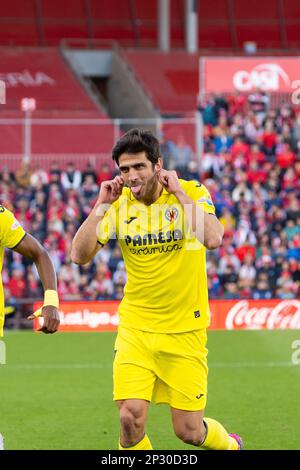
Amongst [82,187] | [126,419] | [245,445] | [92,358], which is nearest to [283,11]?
[82,187]

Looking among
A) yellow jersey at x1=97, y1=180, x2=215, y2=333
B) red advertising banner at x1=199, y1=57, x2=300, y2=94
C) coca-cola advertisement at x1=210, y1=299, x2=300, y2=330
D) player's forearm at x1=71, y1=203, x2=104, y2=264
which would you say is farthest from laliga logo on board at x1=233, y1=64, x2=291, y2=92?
player's forearm at x1=71, y1=203, x2=104, y2=264

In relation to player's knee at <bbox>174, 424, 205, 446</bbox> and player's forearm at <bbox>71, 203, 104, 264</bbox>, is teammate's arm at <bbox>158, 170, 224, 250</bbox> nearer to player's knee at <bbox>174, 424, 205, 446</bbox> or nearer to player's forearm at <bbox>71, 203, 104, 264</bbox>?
player's forearm at <bbox>71, 203, 104, 264</bbox>

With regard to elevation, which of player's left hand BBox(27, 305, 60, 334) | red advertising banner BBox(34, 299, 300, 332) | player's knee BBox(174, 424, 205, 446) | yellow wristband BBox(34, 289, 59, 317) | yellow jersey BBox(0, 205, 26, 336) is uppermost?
yellow jersey BBox(0, 205, 26, 336)

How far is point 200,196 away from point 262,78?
21971 millimetres

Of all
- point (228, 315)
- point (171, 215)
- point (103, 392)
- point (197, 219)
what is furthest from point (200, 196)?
point (228, 315)

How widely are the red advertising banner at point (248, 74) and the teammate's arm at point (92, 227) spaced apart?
21549 millimetres

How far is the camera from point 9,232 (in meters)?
7.25

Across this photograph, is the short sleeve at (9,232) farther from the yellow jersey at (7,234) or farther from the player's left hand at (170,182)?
the player's left hand at (170,182)

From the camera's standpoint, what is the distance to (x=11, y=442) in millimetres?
10352

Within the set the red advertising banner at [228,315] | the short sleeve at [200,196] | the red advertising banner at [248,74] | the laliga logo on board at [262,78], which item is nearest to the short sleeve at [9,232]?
the short sleeve at [200,196]

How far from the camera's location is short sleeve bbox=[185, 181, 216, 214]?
307 inches

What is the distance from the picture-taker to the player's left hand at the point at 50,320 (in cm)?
698

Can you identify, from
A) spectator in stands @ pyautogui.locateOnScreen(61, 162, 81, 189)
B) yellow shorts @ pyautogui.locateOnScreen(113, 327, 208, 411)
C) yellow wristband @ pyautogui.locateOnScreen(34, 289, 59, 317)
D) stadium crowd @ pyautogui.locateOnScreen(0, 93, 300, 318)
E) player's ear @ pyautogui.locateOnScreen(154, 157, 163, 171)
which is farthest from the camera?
spectator in stands @ pyautogui.locateOnScreen(61, 162, 81, 189)
